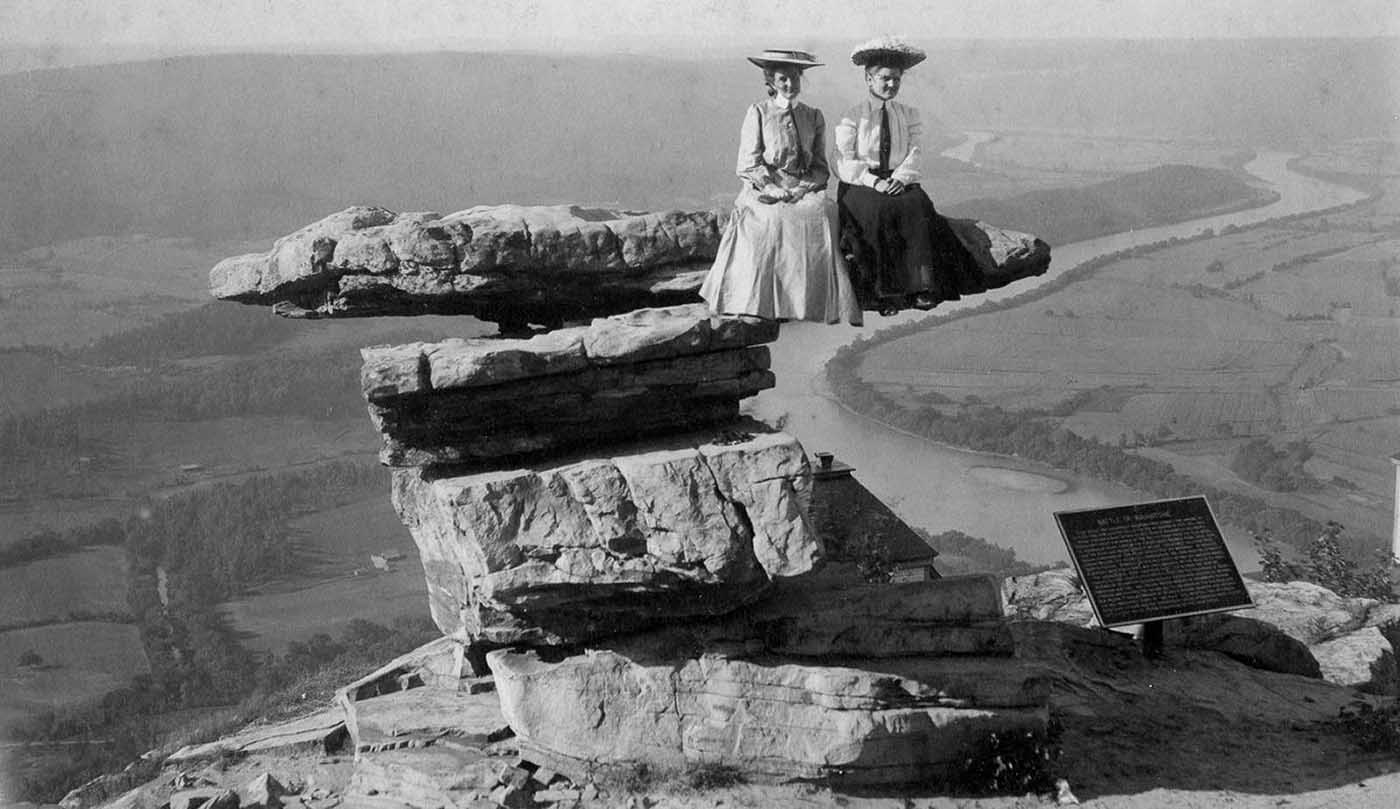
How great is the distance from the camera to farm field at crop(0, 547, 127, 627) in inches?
1184

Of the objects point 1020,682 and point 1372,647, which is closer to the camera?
point 1020,682

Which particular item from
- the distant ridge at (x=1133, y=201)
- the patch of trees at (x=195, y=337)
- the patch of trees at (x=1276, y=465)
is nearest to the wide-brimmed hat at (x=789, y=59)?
the patch of trees at (x=1276, y=465)

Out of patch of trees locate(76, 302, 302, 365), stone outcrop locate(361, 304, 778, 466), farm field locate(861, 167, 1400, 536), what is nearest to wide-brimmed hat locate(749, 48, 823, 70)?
stone outcrop locate(361, 304, 778, 466)

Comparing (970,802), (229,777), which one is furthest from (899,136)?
(229,777)

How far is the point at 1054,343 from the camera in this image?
42844 mm

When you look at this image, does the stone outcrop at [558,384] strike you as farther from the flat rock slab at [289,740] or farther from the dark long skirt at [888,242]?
the flat rock slab at [289,740]

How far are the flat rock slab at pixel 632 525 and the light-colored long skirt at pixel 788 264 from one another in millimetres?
1240

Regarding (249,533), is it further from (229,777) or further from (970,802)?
(970,802)

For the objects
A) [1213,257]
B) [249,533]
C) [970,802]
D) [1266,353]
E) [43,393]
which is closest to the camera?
[970,802]

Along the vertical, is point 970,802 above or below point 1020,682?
below

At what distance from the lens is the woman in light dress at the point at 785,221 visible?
1102 centimetres

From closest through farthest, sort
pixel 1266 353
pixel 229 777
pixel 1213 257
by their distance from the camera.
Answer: pixel 229 777, pixel 1266 353, pixel 1213 257

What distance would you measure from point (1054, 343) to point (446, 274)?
113ft

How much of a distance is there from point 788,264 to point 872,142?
1.34m
